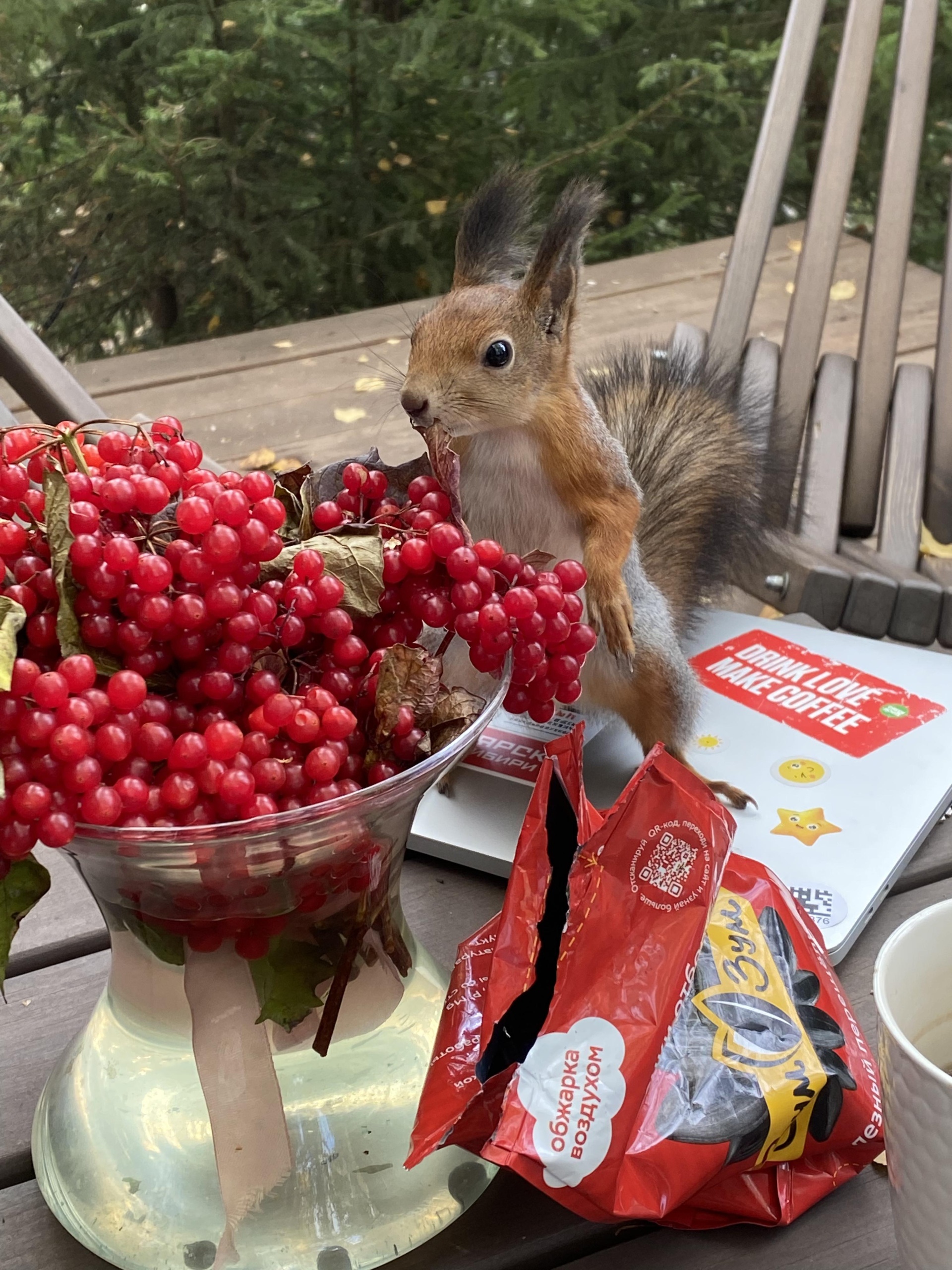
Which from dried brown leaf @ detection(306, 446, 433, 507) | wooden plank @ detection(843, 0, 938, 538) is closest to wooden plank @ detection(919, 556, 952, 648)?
wooden plank @ detection(843, 0, 938, 538)

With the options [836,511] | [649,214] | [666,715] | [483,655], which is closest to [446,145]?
[649,214]

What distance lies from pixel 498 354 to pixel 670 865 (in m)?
0.36

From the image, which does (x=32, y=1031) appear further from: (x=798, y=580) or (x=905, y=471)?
(x=905, y=471)

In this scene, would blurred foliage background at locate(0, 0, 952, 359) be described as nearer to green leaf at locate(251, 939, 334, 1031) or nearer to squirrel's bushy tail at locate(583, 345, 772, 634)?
squirrel's bushy tail at locate(583, 345, 772, 634)

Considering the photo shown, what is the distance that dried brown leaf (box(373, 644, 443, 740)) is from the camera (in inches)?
17.5

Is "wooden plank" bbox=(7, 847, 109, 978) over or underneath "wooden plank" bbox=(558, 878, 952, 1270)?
underneath

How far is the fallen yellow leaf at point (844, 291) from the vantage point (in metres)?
2.46

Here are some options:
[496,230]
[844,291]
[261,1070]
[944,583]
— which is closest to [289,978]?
[261,1070]

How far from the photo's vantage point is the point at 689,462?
3.72 ft

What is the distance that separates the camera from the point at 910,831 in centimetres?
75

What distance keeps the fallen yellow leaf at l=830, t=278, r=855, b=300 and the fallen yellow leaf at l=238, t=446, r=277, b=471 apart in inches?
45.3

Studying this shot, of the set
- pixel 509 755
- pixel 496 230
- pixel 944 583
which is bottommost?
pixel 944 583

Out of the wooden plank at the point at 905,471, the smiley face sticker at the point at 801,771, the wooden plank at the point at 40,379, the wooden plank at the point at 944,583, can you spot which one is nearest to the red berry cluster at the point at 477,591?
the smiley face sticker at the point at 801,771

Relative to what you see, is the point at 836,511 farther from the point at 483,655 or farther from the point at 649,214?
the point at 649,214
